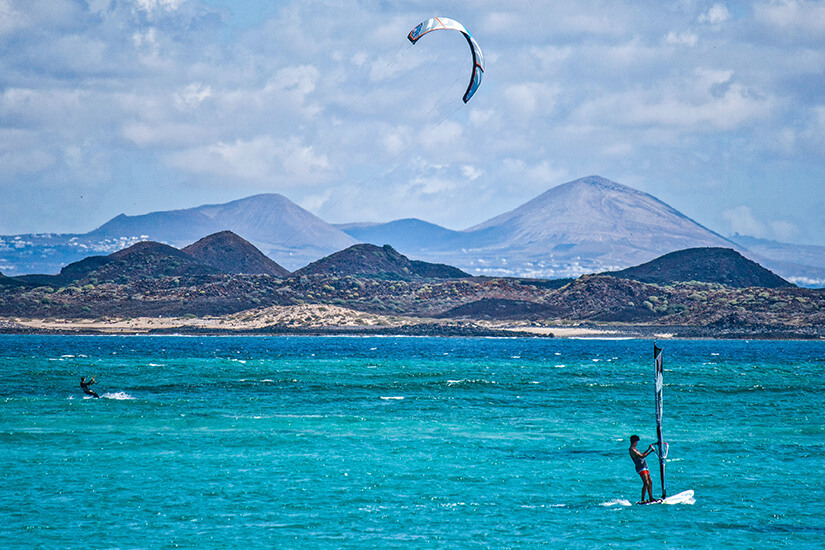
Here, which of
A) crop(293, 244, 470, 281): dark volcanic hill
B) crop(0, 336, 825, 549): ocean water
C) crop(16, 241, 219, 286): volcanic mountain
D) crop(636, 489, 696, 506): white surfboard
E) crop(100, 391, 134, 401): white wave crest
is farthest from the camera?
crop(293, 244, 470, 281): dark volcanic hill

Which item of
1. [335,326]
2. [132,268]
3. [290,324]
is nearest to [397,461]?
[335,326]

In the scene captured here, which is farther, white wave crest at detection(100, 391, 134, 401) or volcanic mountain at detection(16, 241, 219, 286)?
volcanic mountain at detection(16, 241, 219, 286)

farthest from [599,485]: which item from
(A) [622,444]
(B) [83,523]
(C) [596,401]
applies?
(C) [596,401]

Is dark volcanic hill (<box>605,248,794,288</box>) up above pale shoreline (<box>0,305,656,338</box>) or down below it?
above

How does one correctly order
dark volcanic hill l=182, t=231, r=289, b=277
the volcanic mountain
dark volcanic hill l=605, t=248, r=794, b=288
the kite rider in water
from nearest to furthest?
the kite rider in water
the volcanic mountain
dark volcanic hill l=605, t=248, r=794, b=288
dark volcanic hill l=182, t=231, r=289, b=277

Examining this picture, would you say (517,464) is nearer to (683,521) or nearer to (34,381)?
(683,521)

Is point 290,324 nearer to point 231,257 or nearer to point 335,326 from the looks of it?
point 335,326

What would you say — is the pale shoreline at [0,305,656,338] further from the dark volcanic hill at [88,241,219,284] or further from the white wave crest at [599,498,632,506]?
the white wave crest at [599,498,632,506]

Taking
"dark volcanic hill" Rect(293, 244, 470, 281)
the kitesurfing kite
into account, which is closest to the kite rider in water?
the kitesurfing kite
